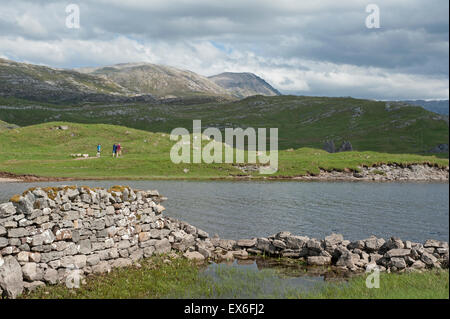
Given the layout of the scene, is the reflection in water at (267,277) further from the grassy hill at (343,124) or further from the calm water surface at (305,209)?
the grassy hill at (343,124)

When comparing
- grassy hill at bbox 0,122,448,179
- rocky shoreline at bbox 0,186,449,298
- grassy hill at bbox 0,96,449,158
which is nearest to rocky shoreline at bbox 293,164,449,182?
grassy hill at bbox 0,122,448,179

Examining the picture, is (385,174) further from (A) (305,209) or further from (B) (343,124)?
(B) (343,124)

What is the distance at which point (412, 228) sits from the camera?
103 ft

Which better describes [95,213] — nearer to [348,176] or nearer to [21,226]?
[21,226]

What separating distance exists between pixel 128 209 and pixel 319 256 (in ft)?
39.0

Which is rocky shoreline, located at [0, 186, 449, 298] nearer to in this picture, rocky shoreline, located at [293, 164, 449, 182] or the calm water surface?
the calm water surface

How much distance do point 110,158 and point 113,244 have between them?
2032 inches

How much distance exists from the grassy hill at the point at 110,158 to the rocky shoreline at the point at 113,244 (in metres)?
A: 38.9

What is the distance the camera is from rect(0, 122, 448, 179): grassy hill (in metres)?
64.9

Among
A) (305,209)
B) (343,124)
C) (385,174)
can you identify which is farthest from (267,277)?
(343,124)

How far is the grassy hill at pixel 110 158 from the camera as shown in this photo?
64.9m

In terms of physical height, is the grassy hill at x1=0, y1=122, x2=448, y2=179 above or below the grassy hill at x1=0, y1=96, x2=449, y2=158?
below

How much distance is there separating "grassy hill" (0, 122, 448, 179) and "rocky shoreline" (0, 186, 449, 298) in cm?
3889
